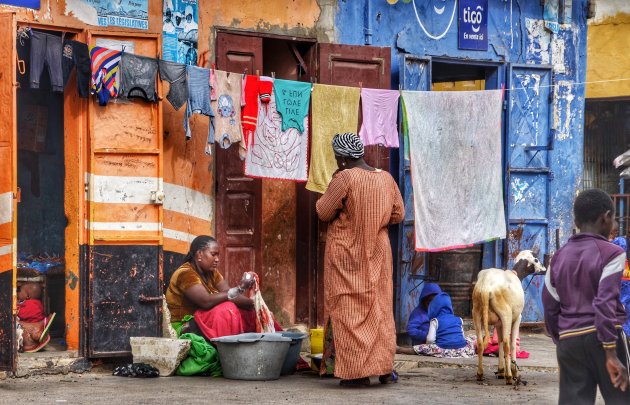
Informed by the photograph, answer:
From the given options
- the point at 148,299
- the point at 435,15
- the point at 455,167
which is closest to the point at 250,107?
the point at 148,299

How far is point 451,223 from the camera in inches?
478

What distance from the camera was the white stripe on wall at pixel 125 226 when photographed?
33.2 ft

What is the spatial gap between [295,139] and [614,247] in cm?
551

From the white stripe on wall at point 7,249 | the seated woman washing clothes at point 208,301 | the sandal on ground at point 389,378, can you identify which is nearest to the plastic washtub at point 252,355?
the seated woman washing clothes at point 208,301

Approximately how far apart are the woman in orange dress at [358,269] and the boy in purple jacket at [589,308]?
3.18m

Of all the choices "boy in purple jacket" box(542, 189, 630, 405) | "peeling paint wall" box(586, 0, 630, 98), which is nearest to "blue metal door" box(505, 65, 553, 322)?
"peeling paint wall" box(586, 0, 630, 98)

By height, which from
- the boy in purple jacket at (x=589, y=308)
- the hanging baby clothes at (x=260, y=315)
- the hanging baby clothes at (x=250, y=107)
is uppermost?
the hanging baby clothes at (x=250, y=107)

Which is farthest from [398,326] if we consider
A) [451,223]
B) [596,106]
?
[596,106]

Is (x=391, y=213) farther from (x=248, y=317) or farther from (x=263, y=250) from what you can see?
(x=263, y=250)

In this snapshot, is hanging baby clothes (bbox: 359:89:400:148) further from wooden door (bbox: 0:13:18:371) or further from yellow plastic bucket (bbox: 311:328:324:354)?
wooden door (bbox: 0:13:18:371)

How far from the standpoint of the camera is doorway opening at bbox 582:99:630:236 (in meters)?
19.2

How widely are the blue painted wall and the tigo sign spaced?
0.24ft

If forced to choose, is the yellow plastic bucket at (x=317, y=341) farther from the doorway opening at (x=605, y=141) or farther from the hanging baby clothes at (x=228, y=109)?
the doorway opening at (x=605, y=141)

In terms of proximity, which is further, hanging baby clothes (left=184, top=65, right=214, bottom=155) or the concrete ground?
hanging baby clothes (left=184, top=65, right=214, bottom=155)
